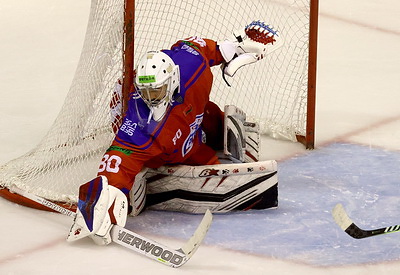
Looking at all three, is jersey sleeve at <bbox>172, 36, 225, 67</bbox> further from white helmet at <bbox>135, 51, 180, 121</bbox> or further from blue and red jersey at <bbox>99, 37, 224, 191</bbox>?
white helmet at <bbox>135, 51, 180, 121</bbox>

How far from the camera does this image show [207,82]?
4.83 m

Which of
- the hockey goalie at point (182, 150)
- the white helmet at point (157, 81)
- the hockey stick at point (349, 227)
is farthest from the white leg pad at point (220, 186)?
the hockey stick at point (349, 227)

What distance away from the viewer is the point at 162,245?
4.35 meters

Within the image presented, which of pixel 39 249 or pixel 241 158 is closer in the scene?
pixel 39 249

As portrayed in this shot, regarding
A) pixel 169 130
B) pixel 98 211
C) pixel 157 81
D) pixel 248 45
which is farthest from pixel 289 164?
pixel 98 211

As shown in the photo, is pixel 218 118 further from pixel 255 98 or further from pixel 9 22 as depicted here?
pixel 9 22

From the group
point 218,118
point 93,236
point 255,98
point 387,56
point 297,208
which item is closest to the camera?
point 93,236

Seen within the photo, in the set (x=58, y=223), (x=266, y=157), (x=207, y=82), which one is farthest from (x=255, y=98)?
(x=58, y=223)

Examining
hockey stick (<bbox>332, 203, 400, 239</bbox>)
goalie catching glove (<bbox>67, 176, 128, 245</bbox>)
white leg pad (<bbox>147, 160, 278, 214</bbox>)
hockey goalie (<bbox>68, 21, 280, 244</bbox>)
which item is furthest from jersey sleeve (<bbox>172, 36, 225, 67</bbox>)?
hockey stick (<bbox>332, 203, 400, 239</bbox>)

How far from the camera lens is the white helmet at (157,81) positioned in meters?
4.46

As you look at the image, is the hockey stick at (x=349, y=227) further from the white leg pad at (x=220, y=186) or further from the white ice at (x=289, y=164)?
the white leg pad at (x=220, y=186)

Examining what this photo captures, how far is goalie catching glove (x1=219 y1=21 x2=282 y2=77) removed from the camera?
5.00m

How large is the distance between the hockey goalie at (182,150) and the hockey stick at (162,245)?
55mm

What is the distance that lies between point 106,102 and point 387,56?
2.32 meters
